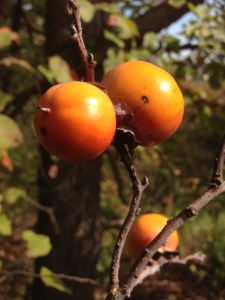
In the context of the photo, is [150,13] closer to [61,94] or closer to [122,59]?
[122,59]

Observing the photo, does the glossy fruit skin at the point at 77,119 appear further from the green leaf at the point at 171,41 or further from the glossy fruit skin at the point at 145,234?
the green leaf at the point at 171,41

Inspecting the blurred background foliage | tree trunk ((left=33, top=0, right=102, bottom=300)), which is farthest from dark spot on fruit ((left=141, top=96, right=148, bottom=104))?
tree trunk ((left=33, top=0, right=102, bottom=300))

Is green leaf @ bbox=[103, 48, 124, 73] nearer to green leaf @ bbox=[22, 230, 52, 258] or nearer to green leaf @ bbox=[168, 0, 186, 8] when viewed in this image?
green leaf @ bbox=[168, 0, 186, 8]

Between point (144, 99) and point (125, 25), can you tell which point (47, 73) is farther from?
point (144, 99)

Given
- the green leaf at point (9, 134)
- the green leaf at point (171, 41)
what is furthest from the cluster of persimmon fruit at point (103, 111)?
the green leaf at point (171, 41)

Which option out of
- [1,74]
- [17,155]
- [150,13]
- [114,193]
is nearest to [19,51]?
[1,74]

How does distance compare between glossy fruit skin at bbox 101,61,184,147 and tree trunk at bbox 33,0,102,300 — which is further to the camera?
tree trunk at bbox 33,0,102,300

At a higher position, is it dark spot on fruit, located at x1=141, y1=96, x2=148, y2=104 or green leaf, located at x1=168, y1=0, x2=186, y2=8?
dark spot on fruit, located at x1=141, y1=96, x2=148, y2=104

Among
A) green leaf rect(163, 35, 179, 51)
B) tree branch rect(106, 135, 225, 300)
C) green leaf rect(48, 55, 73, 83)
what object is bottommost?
green leaf rect(163, 35, 179, 51)

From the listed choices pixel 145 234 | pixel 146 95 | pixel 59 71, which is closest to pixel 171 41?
pixel 59 71
